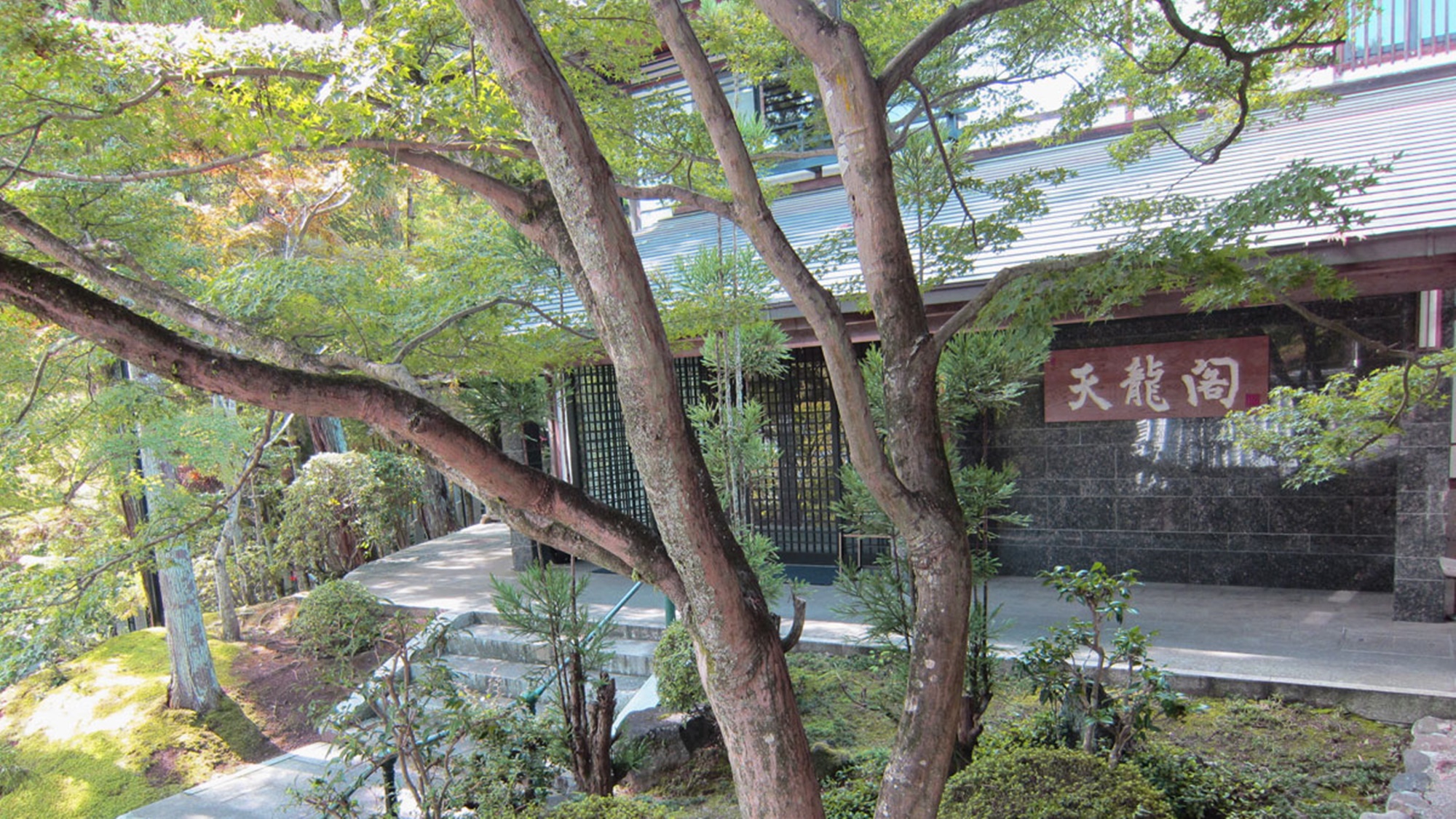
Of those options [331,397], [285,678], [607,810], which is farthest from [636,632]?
[331,397]

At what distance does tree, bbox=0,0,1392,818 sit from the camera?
8.46ft

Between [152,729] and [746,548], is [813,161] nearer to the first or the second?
[746,548]

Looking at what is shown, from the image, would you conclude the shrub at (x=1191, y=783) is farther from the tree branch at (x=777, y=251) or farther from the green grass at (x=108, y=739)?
the green grass at (x=108, y=739)

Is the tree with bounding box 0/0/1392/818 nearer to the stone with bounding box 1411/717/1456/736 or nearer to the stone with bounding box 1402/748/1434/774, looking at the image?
the stone with bounding box 1402/748/1434/774

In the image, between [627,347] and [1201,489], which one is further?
[1201,489]

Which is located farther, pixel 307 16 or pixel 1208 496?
pixel 1208 496

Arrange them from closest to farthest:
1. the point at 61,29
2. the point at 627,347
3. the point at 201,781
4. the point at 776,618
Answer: the point at 627,347 → the point at 61,29 → the point at 776,618 → the point at 201,781

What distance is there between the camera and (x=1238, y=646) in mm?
5973

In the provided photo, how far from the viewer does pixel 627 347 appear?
262 centimetres

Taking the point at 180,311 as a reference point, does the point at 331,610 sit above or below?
below

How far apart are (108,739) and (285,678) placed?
5.27 feet

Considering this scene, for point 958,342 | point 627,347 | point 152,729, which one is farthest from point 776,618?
point 152,729

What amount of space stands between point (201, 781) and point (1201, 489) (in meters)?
9.31

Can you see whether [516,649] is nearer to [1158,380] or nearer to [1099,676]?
[1099,676]
